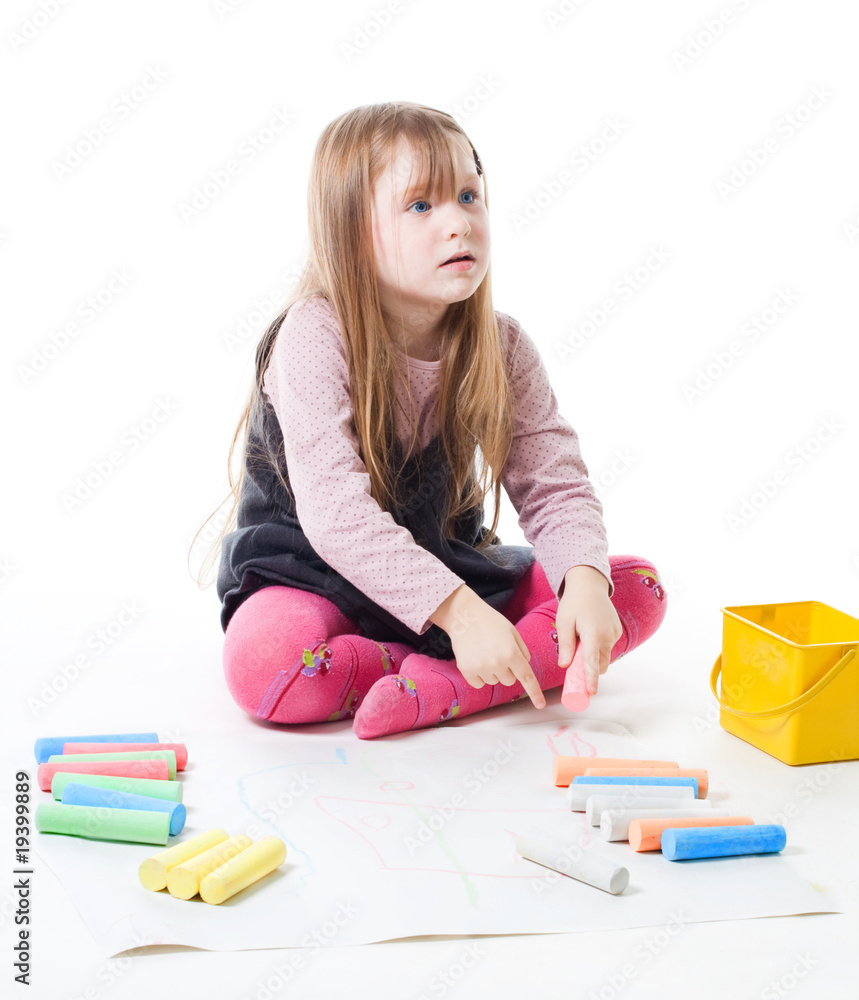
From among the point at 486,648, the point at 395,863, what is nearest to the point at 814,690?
the point at 486,648

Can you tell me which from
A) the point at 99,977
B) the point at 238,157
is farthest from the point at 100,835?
the point at 238,157

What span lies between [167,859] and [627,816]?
1.25ft

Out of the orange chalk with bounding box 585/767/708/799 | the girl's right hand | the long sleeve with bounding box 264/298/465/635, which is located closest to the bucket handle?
the orange chalk with bounding box 585/767/708/799

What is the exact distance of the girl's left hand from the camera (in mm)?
1136

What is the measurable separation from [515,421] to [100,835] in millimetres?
686

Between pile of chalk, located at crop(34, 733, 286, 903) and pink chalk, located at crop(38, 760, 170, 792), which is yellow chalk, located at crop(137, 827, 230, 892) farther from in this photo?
pink chalk, located at crop(38, 760, 170, 792)

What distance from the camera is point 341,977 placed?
0.74 metres

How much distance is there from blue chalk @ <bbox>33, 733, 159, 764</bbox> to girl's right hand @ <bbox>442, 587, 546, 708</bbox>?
0.32 m

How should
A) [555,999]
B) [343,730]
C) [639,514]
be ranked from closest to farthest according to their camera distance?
[555,999]
[343,730]
[639,514]

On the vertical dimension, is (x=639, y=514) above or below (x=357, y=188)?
below

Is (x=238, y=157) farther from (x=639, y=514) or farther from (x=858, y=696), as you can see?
(x=858, y=696)

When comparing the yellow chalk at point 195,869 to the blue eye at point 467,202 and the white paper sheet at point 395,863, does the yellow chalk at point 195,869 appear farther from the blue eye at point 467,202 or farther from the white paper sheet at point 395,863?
the blue eye at point 467,202

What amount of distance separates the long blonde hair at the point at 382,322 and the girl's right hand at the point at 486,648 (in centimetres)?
21

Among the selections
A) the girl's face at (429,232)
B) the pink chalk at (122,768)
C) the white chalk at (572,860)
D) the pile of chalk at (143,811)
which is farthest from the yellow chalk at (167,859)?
the girl's face at (429,232)
